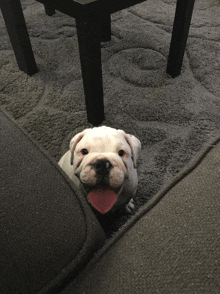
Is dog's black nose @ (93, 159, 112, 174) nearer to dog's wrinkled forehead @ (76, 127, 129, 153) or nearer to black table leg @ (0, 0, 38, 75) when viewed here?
dog's wrinkled forehead @ (76, 127, 129, 153)

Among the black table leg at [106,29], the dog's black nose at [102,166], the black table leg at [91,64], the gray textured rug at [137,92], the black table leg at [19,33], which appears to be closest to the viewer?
the dog's black nose at [102,166]

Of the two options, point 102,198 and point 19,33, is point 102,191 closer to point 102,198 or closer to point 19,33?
point 102,198

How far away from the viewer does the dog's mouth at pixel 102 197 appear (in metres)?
0.60

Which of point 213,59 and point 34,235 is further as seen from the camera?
point 213,59

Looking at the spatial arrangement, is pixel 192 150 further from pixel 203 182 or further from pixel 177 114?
pixel 203 182

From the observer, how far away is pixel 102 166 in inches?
23.2

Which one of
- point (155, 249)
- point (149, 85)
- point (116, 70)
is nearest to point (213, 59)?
point (149, 85)

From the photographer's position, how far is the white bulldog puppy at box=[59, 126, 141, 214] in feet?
1.95

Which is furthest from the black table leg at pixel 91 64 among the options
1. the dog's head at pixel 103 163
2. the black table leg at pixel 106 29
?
the black table leg at pixel 106 29

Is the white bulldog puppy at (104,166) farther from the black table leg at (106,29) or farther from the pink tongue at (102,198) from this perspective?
the black table leg at (106,29)

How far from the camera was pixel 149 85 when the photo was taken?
126 cm

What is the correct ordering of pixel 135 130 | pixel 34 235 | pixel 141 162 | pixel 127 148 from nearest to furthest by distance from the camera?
pixel 34 235 → pixel 127 148 → pixel 141 162 → pixel 135 130

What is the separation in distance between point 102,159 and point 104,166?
17 millimetres

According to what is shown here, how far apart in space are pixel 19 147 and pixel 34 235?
14 cm
